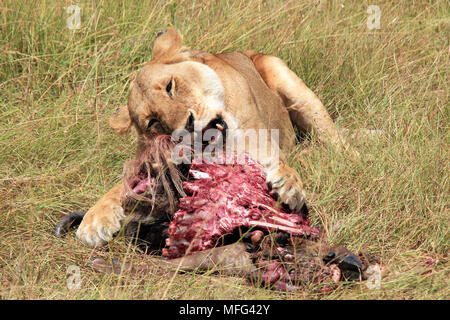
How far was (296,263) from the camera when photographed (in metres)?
2.60

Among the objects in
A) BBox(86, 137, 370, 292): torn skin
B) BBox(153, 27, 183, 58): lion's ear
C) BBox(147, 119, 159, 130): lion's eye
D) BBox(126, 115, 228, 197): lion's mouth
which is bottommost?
BBox(86, 137, 370, 292): torn skin

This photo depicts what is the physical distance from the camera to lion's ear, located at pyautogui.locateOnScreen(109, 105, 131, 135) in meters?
3.71

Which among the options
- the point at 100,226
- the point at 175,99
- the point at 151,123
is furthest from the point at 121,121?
the point at 100,226

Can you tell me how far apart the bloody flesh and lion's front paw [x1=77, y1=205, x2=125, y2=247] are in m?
0.35

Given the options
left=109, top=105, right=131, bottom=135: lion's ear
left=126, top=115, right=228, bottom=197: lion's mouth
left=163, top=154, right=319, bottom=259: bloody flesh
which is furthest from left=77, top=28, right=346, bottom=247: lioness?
left=126, top=115, right=228, bottom=197: lion's mouth

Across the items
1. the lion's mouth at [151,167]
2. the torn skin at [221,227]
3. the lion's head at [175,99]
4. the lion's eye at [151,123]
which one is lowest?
the torn skin at [221,227]

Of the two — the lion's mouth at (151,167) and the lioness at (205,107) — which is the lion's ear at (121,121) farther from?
the lion's mouth at (151,167)

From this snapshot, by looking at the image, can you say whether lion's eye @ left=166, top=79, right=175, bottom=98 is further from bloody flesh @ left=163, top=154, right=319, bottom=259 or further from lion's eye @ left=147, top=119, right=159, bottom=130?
bloody flesh @ left=163, top=154, right=319, bottom=259

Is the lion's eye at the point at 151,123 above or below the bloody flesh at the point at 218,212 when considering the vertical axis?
above

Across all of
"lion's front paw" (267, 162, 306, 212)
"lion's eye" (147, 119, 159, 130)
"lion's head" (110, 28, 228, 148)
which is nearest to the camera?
"lion's front paw" (267, 162, 306, 212)

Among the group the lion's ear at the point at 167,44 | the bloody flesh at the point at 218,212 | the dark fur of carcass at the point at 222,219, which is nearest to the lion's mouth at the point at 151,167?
the dark fur of carcass at the point at 222,219

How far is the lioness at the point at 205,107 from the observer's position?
3.06 meters

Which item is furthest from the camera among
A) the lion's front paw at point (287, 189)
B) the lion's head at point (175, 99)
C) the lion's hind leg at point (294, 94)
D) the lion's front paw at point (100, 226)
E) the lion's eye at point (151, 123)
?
the lion's hind leg at point (294, 94)

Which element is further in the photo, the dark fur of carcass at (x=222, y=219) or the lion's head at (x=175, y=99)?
the lion's head at (x=175, y=99)
